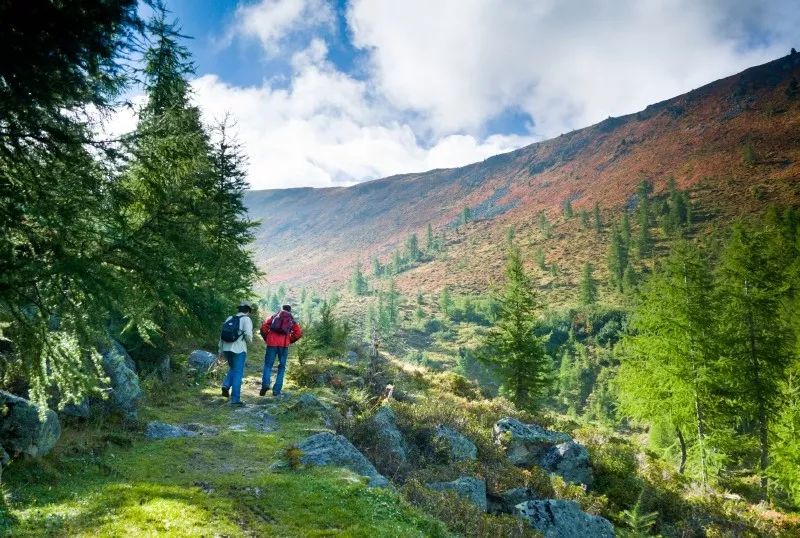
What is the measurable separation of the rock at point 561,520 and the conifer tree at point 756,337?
13.0 m

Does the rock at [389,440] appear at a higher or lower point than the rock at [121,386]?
lower

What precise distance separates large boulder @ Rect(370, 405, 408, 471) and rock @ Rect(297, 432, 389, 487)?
1.69 metres

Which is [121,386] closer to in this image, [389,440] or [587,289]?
[389,440]

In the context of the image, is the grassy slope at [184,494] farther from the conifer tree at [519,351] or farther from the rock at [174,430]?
the conifer tree at [519,351]

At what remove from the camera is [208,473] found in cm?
→ 634

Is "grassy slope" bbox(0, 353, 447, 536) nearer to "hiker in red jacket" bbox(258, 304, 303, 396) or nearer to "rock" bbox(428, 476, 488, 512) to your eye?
"rock" bbox(428, 476, 488, 512)

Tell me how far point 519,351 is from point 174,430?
64.5 feet

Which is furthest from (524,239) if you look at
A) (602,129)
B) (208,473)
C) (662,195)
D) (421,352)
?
(208,473)

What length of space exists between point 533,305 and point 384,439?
17.0 meters

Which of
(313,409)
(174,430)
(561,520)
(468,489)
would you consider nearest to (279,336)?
(313,409)

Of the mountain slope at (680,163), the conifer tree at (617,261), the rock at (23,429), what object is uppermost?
the mountain slope at (680,163)

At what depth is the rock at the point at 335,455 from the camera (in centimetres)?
711

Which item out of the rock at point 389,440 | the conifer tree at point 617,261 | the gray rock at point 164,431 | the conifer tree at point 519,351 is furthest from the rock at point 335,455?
the conifer tree at point 617,261

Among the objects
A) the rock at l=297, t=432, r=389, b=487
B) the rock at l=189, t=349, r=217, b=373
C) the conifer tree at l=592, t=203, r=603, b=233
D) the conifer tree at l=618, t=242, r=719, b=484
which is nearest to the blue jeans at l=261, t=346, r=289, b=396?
Answer: the rock at l=189, t=349, r=217, b=373
